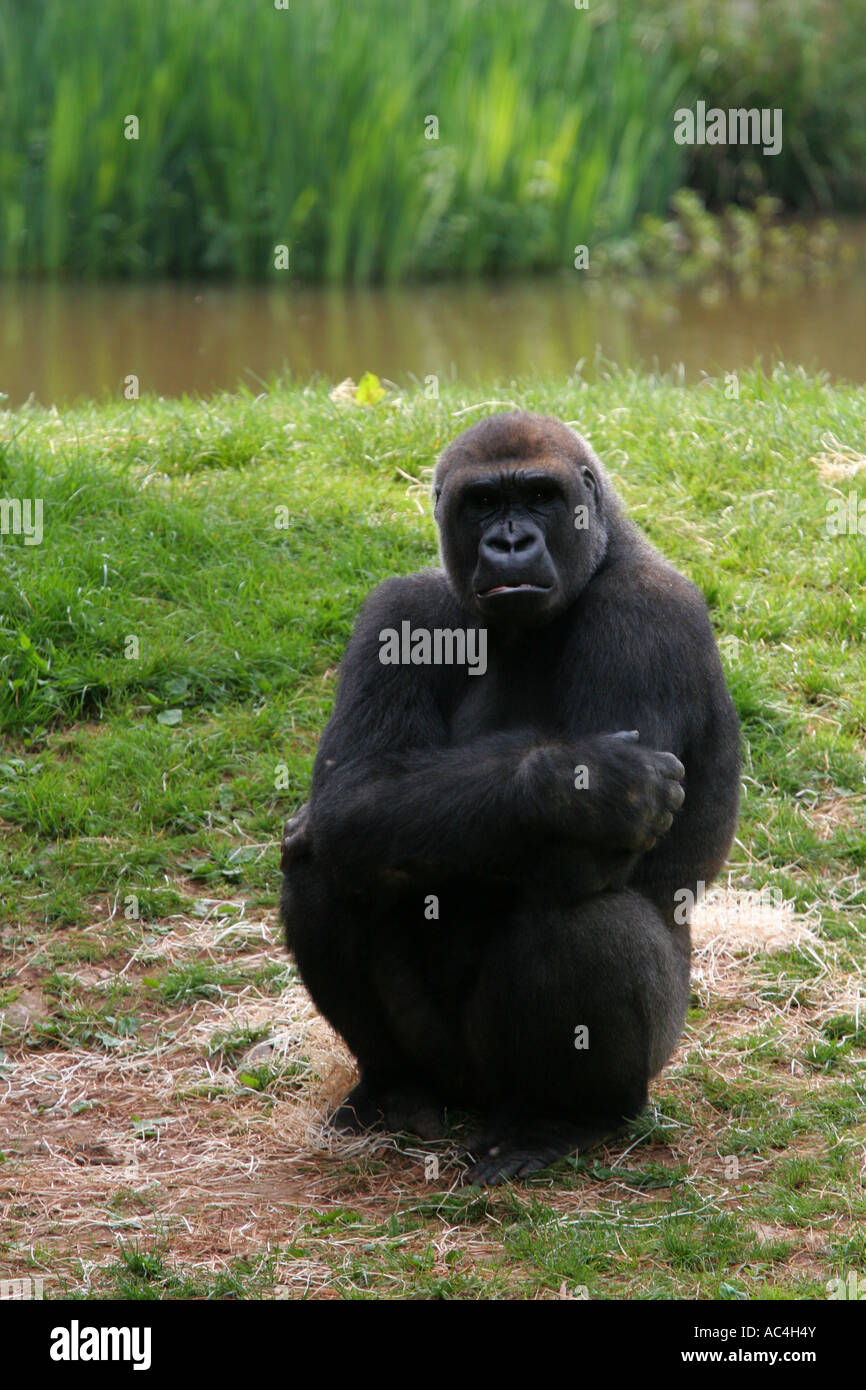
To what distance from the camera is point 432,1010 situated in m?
4.37

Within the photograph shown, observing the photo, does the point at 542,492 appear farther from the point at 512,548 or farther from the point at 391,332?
the point at 391,332

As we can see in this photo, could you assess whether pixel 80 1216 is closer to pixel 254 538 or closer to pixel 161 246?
pixel 254 538

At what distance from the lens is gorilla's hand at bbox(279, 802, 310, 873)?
434cm

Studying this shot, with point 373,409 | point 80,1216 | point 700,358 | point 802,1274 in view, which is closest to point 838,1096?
point 802,1274

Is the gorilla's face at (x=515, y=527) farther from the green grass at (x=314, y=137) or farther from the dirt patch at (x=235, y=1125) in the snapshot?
the green grass at (x=314, y=137)

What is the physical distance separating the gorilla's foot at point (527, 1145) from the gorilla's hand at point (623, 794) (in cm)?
82

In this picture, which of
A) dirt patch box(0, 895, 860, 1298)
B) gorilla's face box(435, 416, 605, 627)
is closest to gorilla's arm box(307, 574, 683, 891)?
gorilla's face box(435, 416, 605, 627)

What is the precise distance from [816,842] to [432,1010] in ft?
6.79

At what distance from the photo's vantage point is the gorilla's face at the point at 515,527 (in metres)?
4.14

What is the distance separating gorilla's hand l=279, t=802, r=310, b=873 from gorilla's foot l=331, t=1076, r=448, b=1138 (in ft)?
2.23

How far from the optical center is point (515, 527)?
4172 mm

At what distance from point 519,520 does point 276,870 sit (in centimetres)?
211

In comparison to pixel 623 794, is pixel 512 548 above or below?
above

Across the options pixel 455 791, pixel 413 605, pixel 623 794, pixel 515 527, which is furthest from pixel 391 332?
pixel 623 794
